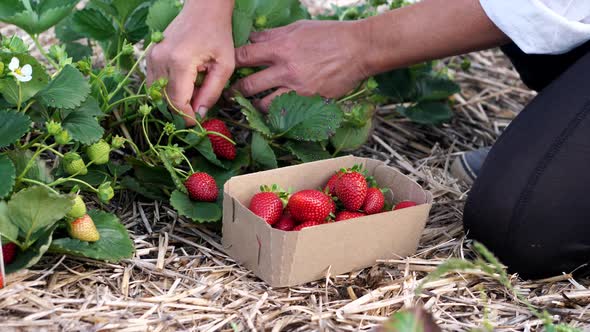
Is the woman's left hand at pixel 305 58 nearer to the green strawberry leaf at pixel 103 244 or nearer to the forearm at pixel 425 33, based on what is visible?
the forearm at pixel 425 33

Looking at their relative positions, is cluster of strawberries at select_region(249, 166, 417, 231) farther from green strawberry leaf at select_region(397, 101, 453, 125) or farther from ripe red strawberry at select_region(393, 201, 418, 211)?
green strawberry leaf at select_region(397, 101, 453, 125)

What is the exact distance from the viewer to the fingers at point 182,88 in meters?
1.36

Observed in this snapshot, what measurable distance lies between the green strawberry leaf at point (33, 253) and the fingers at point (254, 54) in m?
0.53

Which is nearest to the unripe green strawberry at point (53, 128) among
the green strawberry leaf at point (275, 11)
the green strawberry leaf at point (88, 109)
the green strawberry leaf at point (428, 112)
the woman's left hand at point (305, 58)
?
the green strawberry leaf at point (88, 109)

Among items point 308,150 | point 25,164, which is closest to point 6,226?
point 25,164

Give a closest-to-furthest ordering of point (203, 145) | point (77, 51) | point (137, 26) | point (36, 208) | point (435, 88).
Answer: point (36, 208) → point (203, 145) → point (137, 26) → point (77, 51) → point (435, 88)

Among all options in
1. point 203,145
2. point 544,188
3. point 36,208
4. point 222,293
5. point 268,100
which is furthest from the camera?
point 268,100

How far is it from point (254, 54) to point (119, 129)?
298mm

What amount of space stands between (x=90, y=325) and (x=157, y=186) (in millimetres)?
415

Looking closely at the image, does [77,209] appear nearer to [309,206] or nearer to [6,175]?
[6,175]

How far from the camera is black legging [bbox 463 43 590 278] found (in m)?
1.30

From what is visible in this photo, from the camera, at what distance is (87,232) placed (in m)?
1.17

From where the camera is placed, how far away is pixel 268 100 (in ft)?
4.94

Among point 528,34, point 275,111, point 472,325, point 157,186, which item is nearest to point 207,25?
point 275,111
